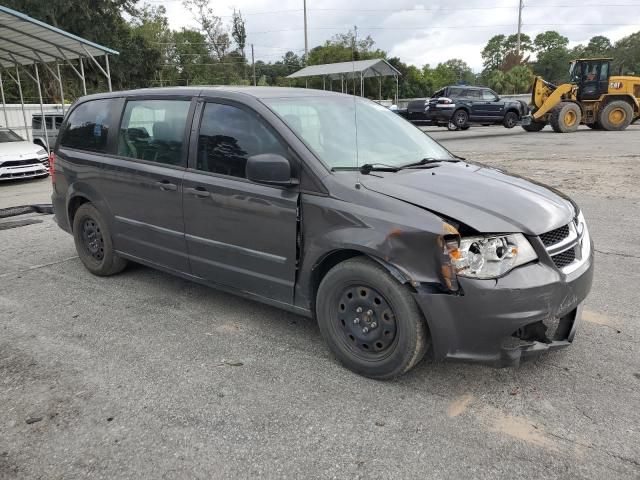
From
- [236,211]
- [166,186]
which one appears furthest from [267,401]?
[166,186]

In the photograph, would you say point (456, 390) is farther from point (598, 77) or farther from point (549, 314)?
point (598, 77)

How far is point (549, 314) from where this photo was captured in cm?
277

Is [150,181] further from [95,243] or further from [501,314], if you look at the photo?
[501,314]

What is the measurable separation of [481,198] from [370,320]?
3.19 feet

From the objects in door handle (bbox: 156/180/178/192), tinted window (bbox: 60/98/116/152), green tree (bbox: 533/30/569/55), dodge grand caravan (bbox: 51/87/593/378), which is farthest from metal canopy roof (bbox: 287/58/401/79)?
green tree (bbox: 533/30/569/55)

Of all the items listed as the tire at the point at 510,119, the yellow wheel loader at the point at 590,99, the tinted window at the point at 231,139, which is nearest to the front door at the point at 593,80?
the yellow wheel loader at the point at 590,99

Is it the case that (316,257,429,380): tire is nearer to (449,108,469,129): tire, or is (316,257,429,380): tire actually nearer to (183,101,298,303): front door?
(183,101,298,303): front door

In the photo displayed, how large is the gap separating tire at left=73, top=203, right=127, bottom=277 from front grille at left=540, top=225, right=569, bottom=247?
12.2 ft

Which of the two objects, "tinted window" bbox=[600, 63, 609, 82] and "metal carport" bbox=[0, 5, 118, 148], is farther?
"tinted window" bbox=[600, 63, 609, 82]

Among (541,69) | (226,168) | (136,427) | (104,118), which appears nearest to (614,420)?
(136,427)

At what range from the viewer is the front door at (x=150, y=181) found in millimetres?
4039

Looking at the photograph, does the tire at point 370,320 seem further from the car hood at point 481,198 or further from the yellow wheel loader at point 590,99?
the yellow wheel loader at point 590,99

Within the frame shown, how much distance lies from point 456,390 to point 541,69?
266ft

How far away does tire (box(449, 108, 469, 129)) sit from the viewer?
2331 centimetres
